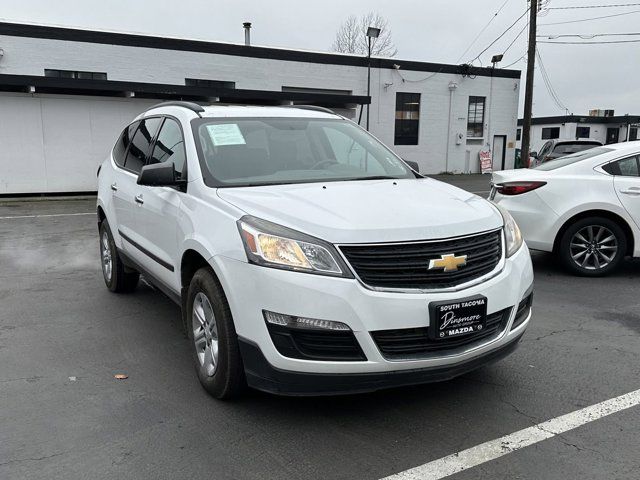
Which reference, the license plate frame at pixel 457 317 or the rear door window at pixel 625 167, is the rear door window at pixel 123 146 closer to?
the license plate frame at pixel 457 317

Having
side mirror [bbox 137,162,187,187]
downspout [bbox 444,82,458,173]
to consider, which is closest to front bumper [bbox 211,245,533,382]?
side mirror [bbox 137,162,187,187]

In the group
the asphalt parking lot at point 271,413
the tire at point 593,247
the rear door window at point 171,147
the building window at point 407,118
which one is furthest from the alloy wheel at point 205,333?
the building window at point 407,118

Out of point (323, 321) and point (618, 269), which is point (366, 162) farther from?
point (618, 269)

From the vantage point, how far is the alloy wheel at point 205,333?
340 centimetres

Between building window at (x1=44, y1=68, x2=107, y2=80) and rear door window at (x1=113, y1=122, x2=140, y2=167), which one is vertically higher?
building window at (x1=44, y1=68, x2=107, y2=80)

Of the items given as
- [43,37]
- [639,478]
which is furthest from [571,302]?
[43,37]

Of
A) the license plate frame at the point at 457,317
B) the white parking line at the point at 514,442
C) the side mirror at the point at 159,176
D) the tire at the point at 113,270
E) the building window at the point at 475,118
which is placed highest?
the building window at the point at 475,118

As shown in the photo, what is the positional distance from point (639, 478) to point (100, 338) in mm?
3874

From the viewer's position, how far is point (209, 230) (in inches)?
132

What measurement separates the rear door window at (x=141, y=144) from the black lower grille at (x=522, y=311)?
3.29 metres

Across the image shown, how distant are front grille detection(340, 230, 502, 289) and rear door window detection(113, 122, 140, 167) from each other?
3485 mm

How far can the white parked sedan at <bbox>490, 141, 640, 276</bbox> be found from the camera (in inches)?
251

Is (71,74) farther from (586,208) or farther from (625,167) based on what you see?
(625,167)

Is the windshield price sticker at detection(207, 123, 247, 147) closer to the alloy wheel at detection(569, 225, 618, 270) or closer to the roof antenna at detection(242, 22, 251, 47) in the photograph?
the alloy wheel at detection(569, 225, 618, 270)
